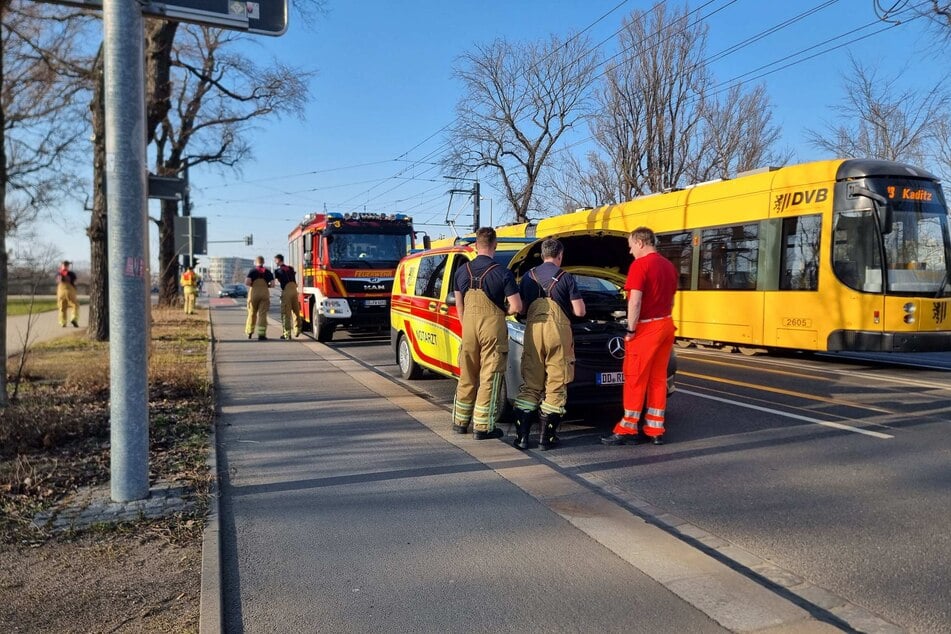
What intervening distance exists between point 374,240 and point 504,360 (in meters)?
10.4

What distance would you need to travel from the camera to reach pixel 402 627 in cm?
307

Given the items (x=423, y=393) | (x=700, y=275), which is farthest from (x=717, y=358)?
(x=423, y=393)

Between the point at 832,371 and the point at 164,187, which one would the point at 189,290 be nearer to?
the point at 164,187

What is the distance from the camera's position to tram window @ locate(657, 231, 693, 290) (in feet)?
47.4

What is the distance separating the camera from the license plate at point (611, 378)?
6758 millimetres

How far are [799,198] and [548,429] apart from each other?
26.3 feet

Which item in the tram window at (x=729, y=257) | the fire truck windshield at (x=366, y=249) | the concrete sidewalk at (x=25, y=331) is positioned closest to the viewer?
the concrete sidewalk at (x=25, y=331)

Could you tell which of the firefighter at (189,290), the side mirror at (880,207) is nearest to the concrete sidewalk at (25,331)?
the firefighter at (189,290)

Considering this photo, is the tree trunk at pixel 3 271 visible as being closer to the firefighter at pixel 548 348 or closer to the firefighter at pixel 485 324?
the firefighter at pixel 485 324

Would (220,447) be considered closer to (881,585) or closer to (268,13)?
(268,13)

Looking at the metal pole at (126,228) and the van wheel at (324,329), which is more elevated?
the metal pole at (126,228)

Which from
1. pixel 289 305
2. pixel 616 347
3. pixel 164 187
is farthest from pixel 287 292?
pixel 616 347

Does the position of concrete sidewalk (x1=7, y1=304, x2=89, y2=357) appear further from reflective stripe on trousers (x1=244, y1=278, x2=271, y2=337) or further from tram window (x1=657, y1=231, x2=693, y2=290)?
tram window (x1=657, y1=231, x2=693, y2=290)

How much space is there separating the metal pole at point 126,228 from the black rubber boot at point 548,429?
328 centimetres
